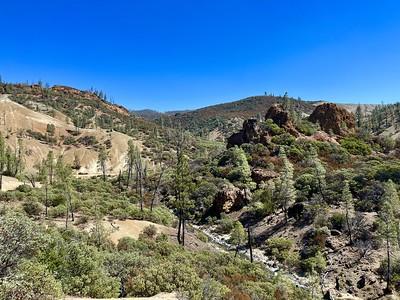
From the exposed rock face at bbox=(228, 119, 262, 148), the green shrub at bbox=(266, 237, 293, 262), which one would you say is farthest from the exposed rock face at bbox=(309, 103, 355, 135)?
the green shrub at bbox=(266, 237, 293, 262)

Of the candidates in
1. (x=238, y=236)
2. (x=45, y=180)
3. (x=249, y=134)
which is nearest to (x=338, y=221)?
(x=238, y=236)

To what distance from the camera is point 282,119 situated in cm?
9950

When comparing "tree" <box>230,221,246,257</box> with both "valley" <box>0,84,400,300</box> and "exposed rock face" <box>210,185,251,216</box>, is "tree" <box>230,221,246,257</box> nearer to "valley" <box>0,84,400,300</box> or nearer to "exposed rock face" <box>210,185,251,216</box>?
"valley" <box>0,84,400,300</box>

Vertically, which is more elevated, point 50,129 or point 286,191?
point 50,129

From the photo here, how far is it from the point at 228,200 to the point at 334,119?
55.4 m

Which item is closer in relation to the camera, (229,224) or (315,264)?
(315,264)

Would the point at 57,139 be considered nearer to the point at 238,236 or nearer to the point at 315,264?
the point at 238,236

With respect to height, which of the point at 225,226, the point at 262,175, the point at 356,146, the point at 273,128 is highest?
the point at 273,128

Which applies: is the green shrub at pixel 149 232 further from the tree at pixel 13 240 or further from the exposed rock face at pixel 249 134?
the exposed rock face at pixel 249 134

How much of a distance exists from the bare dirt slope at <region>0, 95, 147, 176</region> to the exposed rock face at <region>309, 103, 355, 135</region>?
64.3 metres

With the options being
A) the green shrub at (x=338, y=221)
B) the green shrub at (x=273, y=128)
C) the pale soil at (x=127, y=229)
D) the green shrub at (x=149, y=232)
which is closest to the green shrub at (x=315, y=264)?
the green shrub at (x=338, y=221)

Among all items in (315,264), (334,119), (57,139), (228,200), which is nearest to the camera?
(315,264)

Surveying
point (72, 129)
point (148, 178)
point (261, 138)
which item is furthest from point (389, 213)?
point (72, 129)

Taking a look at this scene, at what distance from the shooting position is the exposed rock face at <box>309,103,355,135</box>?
352 ft
